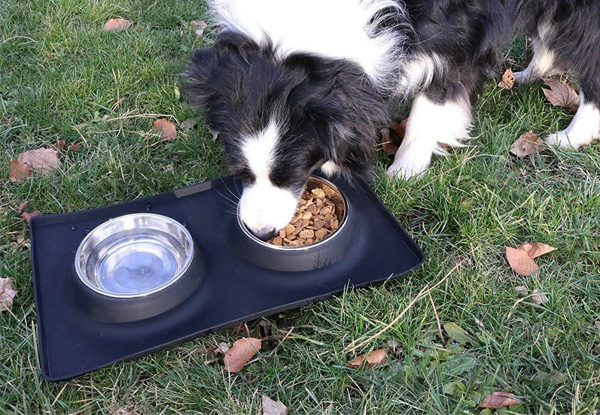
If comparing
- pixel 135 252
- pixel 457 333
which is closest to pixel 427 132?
pixel 457 333

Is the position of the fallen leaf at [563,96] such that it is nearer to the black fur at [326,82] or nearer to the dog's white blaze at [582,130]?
the dog's white blaze at [582,130]

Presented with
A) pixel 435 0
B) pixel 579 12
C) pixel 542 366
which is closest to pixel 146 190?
pixel 435 0

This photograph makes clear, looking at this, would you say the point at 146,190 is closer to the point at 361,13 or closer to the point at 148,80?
the point at 148,80

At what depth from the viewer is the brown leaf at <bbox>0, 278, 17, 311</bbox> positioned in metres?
2.23

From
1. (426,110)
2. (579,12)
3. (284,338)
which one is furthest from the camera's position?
(426,110)

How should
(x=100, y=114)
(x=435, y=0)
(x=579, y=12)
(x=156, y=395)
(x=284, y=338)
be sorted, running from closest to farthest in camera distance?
(x=156, y=395) → (x=284, y=338) → (x=435, y=0) → (x=579, y=12) → (x=100, y=114)

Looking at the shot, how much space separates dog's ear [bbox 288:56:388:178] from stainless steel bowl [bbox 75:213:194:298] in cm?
70

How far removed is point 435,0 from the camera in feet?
7.56

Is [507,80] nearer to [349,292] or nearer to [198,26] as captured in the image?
[349,292]

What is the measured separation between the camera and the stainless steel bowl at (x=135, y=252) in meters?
2.30

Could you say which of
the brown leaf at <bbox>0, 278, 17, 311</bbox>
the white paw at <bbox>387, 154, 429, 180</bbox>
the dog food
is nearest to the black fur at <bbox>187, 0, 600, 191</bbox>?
the dog food

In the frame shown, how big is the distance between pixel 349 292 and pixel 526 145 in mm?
1435

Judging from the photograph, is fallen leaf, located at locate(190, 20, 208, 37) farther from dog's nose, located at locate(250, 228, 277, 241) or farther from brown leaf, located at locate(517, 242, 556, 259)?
brown leaf, located at locate(517, 242, 556, 259)

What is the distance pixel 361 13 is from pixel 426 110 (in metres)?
0.82
